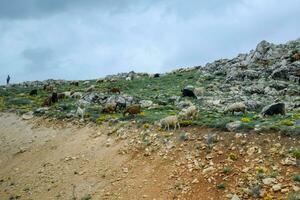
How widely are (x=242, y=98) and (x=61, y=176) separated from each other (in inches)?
636

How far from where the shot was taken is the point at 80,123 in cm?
3212

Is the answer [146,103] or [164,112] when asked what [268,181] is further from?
[146,103]

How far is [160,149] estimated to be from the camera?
78.2ft

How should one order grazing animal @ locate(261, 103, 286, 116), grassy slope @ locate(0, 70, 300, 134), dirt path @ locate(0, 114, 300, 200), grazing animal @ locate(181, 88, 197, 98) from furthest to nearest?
grazing animal @ locate(181, 88, 197, 98) → grazing animal @ locate(261, 103, 286, 116) → grassy slope @ locate(0, 70, 300, 134) → dirt path @ locate(0, 114, 300, 200)

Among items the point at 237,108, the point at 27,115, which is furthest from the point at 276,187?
the point at 27,115

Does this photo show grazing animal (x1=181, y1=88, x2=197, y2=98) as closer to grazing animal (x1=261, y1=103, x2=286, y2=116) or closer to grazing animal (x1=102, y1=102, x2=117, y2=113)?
grazing animal (x1=102, y1=102, x2=117, y2=113)

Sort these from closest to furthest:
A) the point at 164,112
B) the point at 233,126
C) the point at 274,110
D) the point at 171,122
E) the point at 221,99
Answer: the point at 233,126
the point at 171,122
the point at 274,110
the point at 164,112
the point at 221,99

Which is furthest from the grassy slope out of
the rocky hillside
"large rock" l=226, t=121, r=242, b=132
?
"large rock" l=226, t=121, r=242, b=132

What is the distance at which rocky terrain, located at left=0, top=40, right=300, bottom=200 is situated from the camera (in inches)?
762

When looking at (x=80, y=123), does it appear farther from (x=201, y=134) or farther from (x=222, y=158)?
(x=222, y=158)

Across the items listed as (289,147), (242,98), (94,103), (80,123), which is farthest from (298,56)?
(289,147)

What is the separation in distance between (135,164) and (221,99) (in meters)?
13.5

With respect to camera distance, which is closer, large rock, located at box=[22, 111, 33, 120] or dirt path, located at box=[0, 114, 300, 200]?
dirt path, located at box=[0, 114, 300, 200]

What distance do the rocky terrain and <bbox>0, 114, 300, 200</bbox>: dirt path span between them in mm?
49
